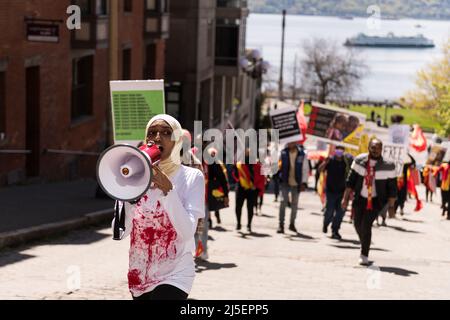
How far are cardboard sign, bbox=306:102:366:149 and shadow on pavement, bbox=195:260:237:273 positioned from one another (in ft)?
22.1

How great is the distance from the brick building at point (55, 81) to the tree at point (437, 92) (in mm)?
30020

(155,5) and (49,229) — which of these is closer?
(49,229)

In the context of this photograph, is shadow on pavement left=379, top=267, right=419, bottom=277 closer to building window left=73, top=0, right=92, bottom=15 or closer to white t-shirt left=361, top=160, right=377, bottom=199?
white t-shirt left=361, top=160, right=377, bottom=199

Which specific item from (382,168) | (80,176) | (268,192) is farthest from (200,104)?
(382,168)

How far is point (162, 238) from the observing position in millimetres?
5621

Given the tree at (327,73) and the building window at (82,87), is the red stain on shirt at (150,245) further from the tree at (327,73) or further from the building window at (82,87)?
the tree at (327,73)

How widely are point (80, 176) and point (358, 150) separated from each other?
916 centimetres

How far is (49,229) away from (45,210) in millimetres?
2373

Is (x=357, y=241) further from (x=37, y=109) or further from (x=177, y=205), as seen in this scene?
(x=177, y=205)

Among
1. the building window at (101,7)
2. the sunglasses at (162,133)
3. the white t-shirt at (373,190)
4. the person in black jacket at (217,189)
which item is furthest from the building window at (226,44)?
the sunglasses at (162,133)

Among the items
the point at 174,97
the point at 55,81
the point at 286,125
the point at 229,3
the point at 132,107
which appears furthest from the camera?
the point at 229,3

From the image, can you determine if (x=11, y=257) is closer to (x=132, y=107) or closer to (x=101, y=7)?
(x=132, y=107)

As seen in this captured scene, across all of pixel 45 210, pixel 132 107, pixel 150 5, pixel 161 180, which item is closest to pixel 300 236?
pixel 45 210

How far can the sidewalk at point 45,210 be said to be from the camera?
12.8 meters
